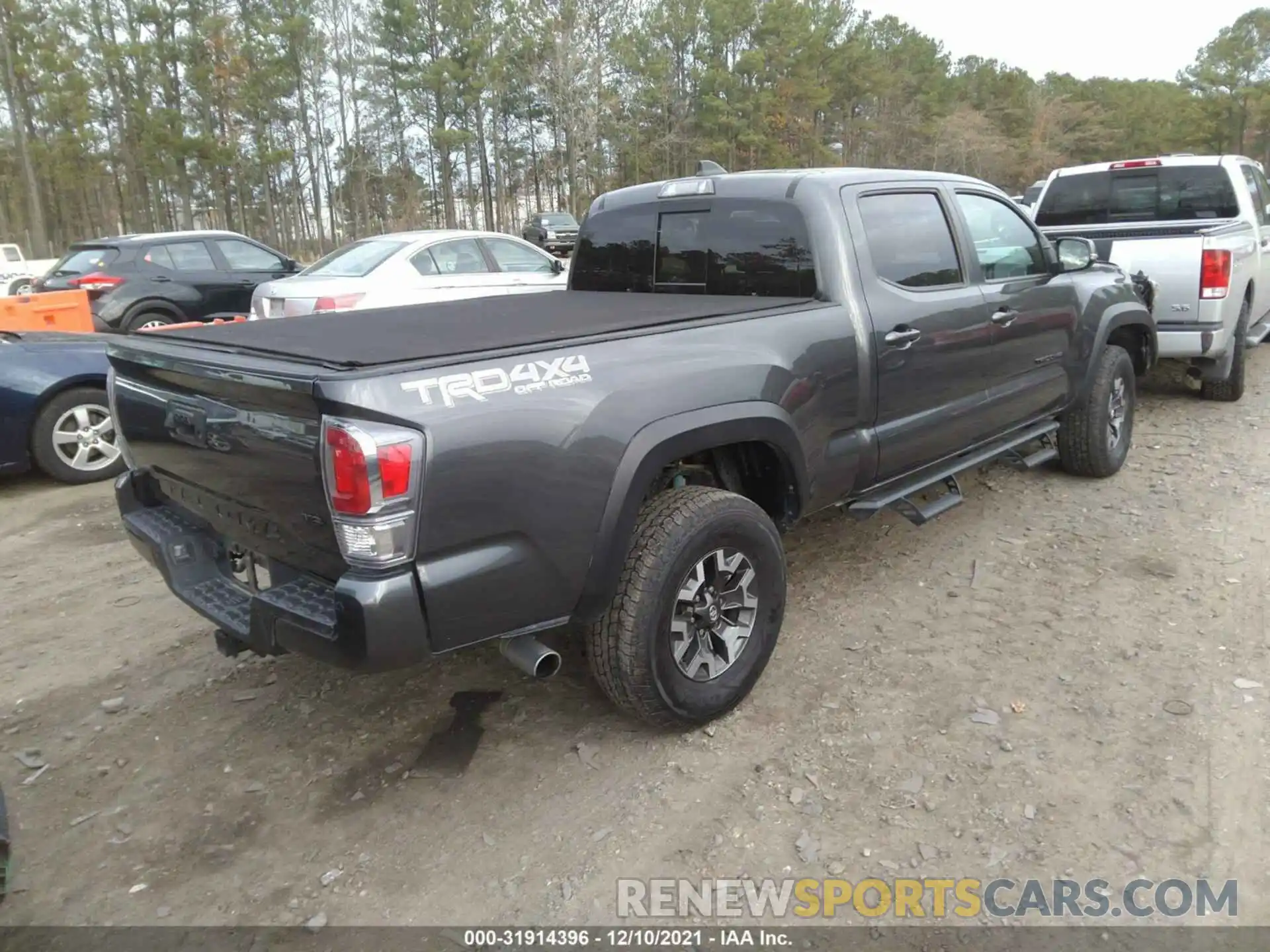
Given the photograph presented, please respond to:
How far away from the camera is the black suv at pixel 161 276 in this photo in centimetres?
1085

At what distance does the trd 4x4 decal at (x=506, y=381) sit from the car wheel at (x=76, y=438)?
4.69 m

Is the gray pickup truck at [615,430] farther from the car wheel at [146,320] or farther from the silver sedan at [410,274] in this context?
the car wheel at [146,320]

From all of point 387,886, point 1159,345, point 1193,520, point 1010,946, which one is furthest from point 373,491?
point 1159,345

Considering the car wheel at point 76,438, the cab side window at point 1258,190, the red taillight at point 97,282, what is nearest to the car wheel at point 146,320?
the red taillight at point 97,282

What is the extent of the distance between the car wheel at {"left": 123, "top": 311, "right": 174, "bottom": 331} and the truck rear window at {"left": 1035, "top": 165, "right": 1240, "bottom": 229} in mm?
10105

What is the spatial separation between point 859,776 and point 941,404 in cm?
183

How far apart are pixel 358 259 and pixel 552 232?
76.7 feet

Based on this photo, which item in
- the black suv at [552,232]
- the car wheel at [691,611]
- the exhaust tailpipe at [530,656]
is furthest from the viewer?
the black suv at [552,232]

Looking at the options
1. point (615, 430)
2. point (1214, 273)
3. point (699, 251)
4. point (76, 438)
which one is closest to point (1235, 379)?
point (1214, 273)

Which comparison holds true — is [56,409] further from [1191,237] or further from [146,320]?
[1191,237]

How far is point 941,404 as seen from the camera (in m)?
3.98

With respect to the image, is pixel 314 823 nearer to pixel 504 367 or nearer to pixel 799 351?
pixel 504 367

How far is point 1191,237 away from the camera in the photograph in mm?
6543

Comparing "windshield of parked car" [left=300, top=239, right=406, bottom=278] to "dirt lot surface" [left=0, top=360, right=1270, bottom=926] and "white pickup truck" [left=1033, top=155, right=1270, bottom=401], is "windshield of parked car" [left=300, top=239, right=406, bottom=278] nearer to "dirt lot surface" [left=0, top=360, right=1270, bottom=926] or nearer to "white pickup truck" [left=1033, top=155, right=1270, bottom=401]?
"dirt lot surface" [left=0, top=360, right=1270, bottom=926]
